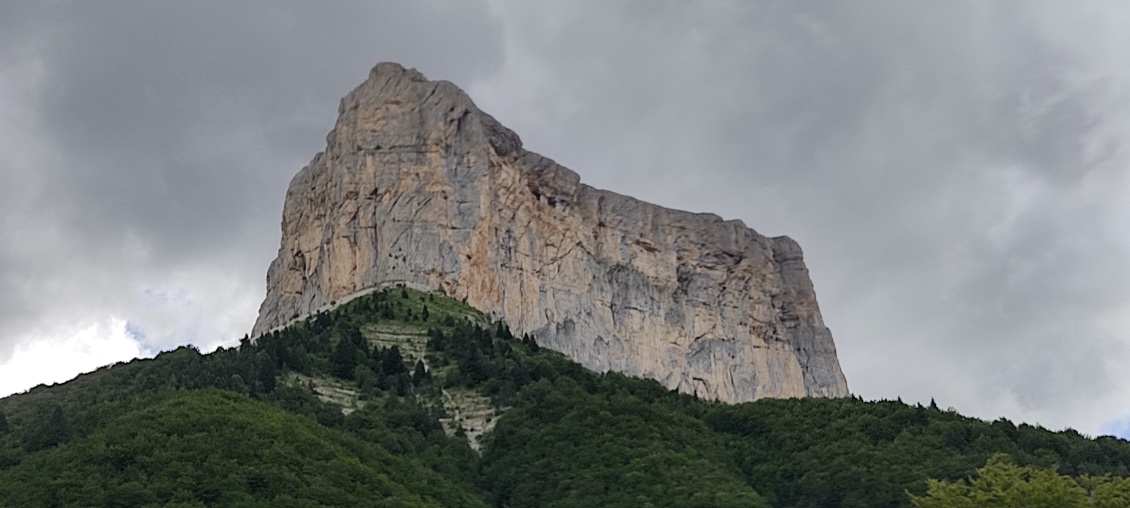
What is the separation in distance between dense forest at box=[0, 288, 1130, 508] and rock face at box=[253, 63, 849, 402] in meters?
35.3

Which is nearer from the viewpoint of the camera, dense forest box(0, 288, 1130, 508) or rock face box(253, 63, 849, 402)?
dense forest box(0, 288, 1130, 508)

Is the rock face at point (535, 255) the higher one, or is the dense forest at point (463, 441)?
the rock face at point (535, 255)

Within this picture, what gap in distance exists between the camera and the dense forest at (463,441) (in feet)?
182

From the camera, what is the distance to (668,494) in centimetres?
6153

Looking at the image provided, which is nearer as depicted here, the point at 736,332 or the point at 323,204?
the point at 323,204

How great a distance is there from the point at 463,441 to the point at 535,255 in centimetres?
6814

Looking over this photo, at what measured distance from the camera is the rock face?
128 meters

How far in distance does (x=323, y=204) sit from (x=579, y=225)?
2787 cm

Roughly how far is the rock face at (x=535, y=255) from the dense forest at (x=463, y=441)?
35.3m

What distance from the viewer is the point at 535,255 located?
463 ft

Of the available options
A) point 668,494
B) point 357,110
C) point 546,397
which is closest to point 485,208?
point 357,110

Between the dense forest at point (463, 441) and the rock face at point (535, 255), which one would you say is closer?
the dense forest at point (463, 441)

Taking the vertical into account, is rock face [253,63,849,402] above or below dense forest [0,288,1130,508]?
above

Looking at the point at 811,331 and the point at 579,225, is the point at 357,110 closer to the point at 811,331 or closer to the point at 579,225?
the point at 579,225
